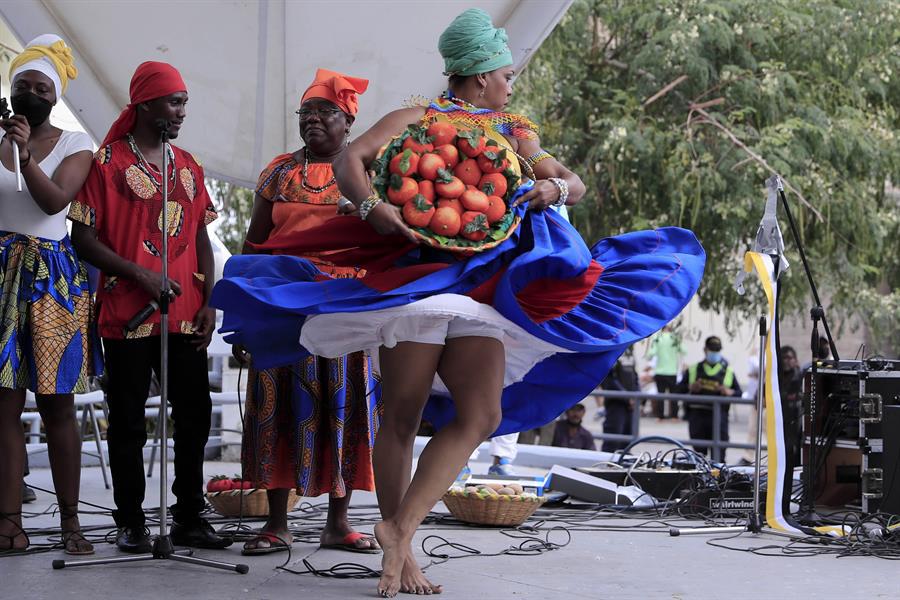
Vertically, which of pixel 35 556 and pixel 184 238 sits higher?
pixel 184 238

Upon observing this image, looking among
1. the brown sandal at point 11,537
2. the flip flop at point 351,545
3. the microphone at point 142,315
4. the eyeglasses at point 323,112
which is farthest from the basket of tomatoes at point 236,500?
the eyeglasses at point 323,112

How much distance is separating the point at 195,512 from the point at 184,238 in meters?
1.12

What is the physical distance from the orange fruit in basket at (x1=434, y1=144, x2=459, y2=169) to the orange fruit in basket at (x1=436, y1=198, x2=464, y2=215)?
0.11m

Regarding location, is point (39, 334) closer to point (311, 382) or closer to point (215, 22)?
point (311, 382)

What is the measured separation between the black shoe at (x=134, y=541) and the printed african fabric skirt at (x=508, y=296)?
95 cm

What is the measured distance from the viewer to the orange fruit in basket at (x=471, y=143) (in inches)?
148

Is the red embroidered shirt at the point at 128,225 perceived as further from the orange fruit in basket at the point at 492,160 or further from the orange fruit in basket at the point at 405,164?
the orange fruit in basket at the point at 492,160

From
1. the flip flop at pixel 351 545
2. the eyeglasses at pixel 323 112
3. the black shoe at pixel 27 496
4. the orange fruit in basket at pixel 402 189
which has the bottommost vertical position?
the black shoe at pixel 27 496

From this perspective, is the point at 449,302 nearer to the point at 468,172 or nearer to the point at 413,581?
the point at 468,172

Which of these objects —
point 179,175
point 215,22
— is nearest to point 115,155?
point 179,175

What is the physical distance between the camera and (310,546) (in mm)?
4883

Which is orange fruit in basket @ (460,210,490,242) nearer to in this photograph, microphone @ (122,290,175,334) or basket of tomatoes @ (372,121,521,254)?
basket of tomatoes @ (372,121,521,254)

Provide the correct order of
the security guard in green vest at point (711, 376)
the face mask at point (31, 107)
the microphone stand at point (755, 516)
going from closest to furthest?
the face mask at point (31, 107) < the microphone stand at point (755, 516) < the security guard in green vest at point (711, 376)

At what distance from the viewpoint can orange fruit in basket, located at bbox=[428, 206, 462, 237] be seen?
146 inches
